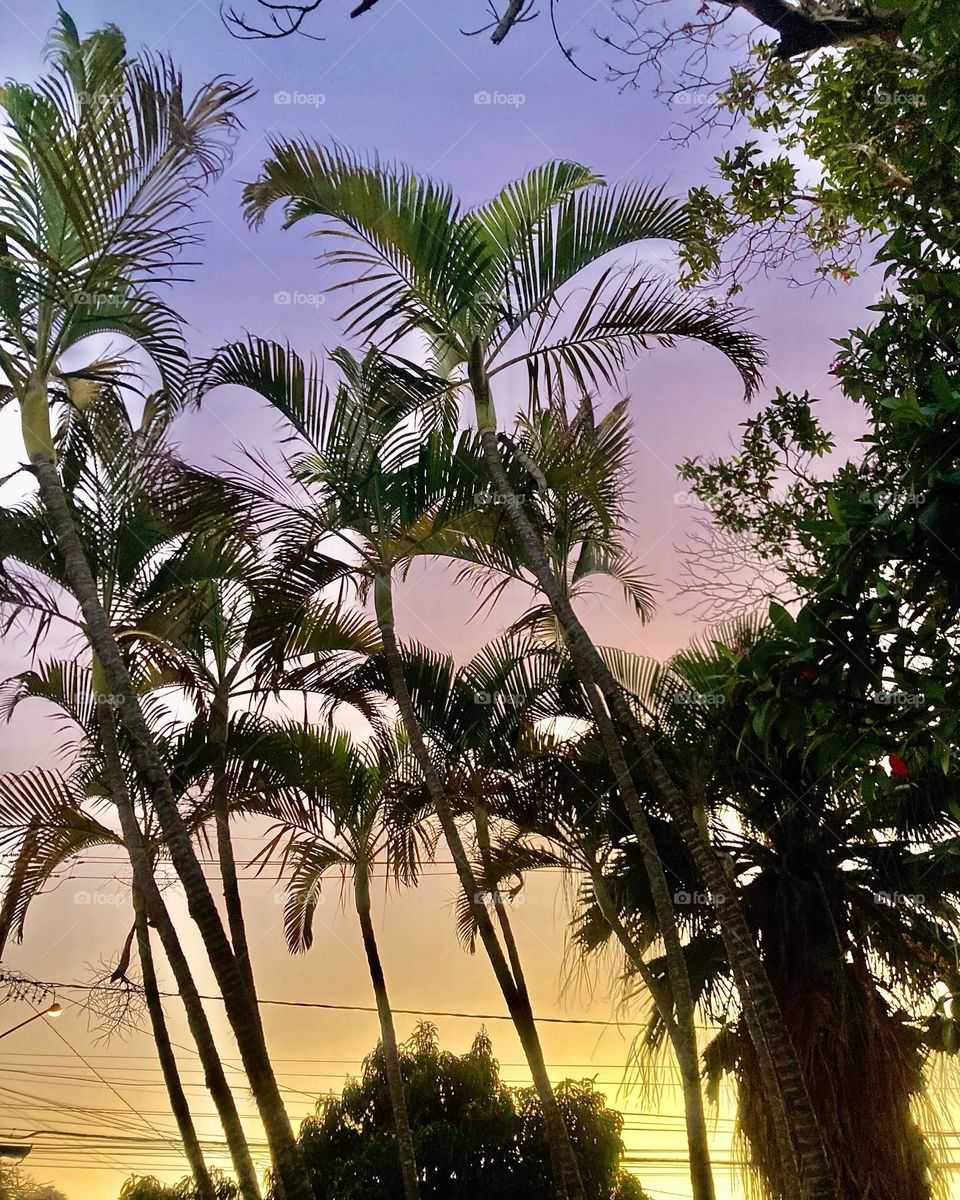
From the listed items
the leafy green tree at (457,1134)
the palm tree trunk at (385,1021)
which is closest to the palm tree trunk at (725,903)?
the palm tree trunk at (385,1021)

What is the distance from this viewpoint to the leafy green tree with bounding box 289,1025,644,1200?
8.73 meters

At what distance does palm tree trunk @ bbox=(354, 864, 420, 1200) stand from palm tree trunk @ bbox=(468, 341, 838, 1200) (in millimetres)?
3643

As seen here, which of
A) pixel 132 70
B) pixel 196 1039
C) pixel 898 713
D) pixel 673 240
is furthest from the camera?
pixel 196 1039

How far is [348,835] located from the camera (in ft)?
28.1

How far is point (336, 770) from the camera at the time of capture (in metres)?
8.24

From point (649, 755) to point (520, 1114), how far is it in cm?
630

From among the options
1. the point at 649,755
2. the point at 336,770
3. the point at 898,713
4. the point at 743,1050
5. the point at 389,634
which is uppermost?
the point at 389,634

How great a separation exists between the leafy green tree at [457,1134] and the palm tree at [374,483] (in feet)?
8.39

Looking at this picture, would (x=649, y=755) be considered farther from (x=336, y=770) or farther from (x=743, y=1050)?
(x=336, y=770)

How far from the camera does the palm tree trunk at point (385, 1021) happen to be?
25.1ft

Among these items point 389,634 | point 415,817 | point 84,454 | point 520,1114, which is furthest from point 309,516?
point 520,1114
